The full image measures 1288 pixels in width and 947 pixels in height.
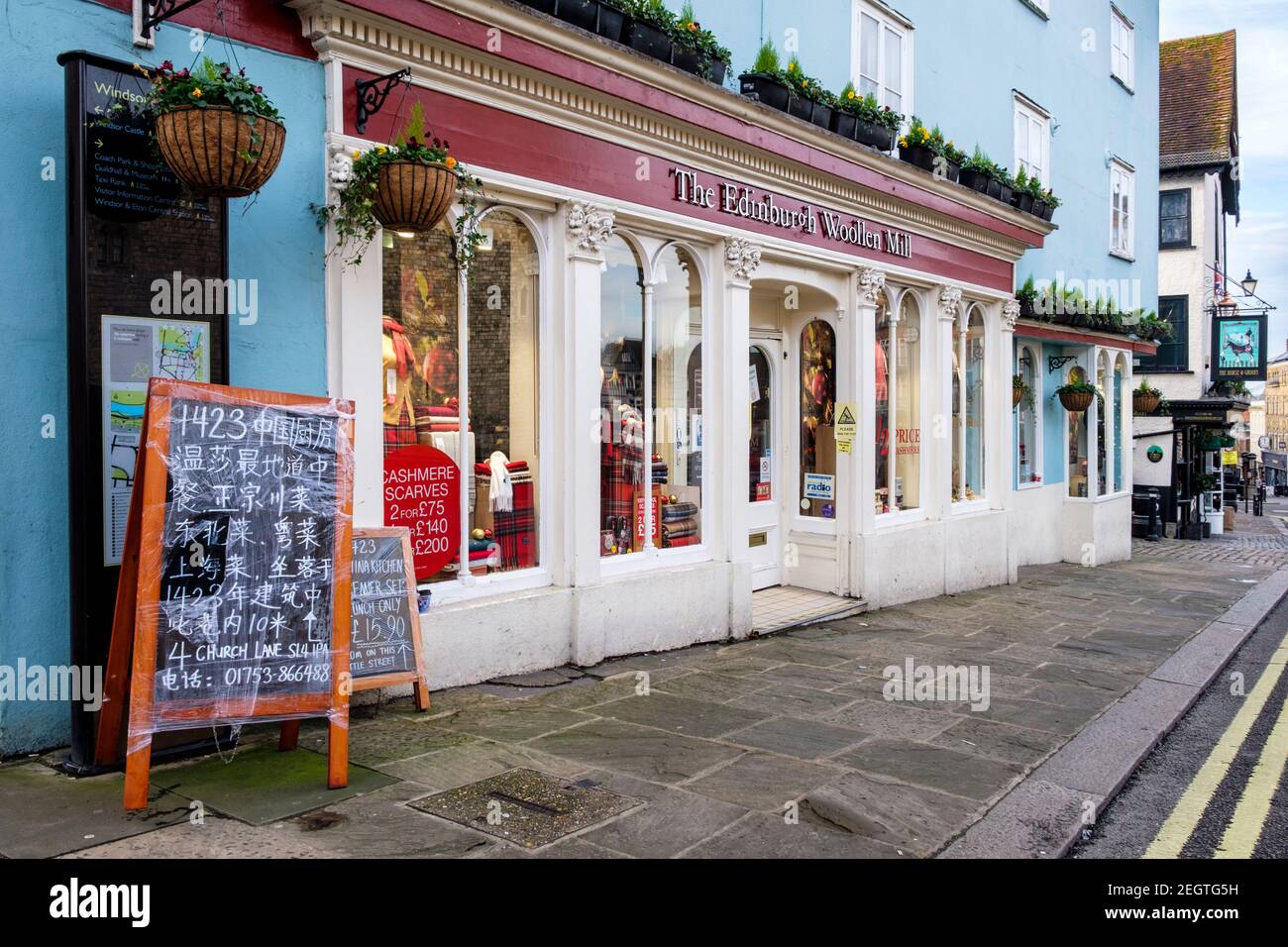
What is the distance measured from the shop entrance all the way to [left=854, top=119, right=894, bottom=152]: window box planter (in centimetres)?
227

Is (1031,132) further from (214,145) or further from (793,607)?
(214,145)

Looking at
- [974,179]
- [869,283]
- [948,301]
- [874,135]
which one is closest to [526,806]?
[869,283]

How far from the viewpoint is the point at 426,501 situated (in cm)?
663

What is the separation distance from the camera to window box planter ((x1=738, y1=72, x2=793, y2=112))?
9.03 m

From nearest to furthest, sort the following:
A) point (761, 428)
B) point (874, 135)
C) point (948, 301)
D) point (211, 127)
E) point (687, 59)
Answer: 1. point (211, 127)
2. point (687, 59)
3. point (874, 135)
4. point (761, 428)
5. point (948, 301)

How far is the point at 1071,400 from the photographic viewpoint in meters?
15.8

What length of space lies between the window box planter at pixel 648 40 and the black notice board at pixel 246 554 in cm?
440

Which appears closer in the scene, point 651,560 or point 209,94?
point 209,94

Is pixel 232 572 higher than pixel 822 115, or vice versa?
pixel 822 115

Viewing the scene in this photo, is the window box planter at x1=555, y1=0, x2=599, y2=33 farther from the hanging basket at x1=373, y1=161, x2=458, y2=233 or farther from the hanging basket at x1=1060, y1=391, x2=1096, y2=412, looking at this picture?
the hanging basket at x1=1060, y1=391, x2=1096, y2=412

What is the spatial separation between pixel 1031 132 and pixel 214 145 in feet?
44.8

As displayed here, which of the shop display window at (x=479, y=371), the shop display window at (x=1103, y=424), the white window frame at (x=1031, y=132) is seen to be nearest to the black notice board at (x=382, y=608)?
the shop display window at (x=479, y=371)
